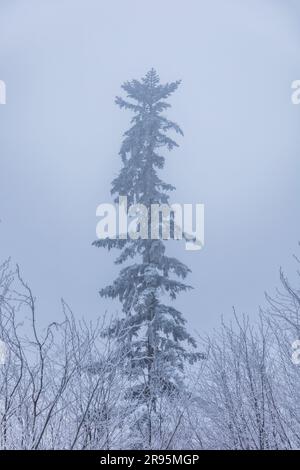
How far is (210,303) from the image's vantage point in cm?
13525

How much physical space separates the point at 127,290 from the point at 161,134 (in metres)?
5.93

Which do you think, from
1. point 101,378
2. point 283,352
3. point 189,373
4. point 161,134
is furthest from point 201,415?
point 161,134

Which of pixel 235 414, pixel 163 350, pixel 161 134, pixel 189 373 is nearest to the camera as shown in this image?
pixel 235 414

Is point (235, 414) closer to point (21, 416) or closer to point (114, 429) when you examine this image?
point (114, 429)

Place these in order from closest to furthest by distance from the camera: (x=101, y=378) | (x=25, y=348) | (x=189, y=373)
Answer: (x=25, y=348) < (x=101, y=378) < (x=189, y=373)

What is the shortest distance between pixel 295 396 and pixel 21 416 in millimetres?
5001

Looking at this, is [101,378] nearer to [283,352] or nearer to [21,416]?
[21,416]

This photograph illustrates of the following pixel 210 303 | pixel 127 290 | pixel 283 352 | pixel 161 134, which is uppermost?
pixel 210 303

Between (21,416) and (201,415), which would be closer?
(21,416)

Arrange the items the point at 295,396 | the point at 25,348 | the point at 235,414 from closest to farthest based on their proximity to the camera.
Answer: the point at 25,348, the point at 295,396, the point at 235,414
